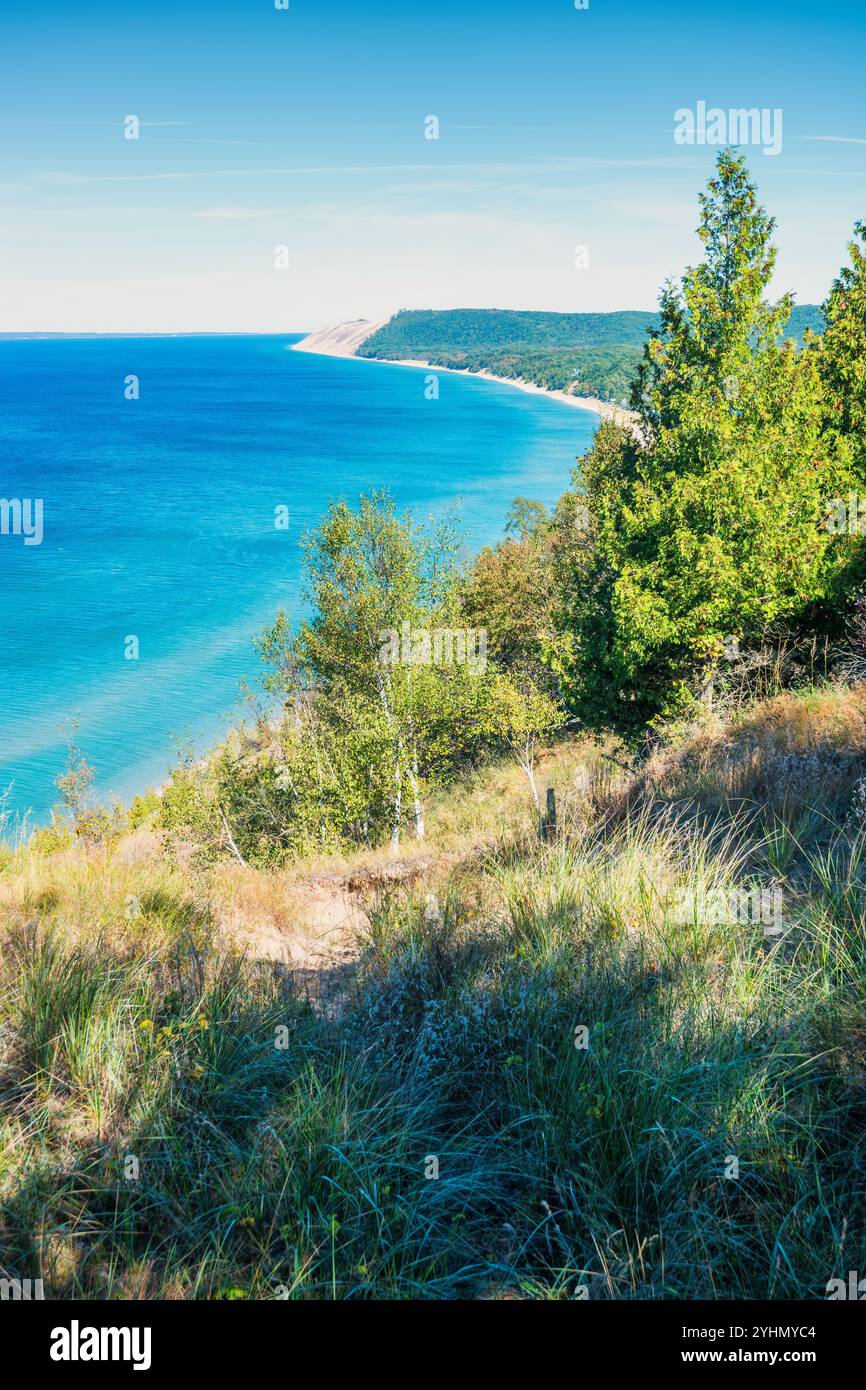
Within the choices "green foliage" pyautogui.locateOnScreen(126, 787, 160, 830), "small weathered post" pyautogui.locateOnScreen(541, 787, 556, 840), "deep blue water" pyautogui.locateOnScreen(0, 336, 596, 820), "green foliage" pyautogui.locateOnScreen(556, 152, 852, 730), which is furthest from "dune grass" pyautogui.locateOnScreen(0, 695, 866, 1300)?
"deep blue water" pyautogui.locateOnScreen(0, 336, 596, 820)

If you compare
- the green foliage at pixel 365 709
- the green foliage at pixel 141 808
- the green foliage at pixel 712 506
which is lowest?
the green foliage at pixel 141 808

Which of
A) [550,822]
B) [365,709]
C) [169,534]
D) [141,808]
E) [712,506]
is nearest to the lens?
[550,822]

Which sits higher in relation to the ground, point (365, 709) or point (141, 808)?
point (365, 709)

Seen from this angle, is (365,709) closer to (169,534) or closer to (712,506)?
(712,506)

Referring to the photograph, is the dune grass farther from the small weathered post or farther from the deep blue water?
the deep blue water

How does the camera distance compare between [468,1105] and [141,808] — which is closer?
[468,1105]

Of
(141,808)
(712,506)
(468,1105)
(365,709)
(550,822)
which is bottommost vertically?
(141,808)

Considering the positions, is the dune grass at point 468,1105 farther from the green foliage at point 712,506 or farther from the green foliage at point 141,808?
the green foliage at point 141,808

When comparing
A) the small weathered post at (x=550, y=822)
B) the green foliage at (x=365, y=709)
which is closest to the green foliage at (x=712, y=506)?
the green foliage at (x=365, y=709)

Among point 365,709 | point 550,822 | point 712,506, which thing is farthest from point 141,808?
point 550,822

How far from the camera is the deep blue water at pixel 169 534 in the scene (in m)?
45.3

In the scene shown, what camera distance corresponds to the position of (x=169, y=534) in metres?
83.6

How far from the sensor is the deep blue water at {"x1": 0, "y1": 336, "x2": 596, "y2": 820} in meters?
45.3
